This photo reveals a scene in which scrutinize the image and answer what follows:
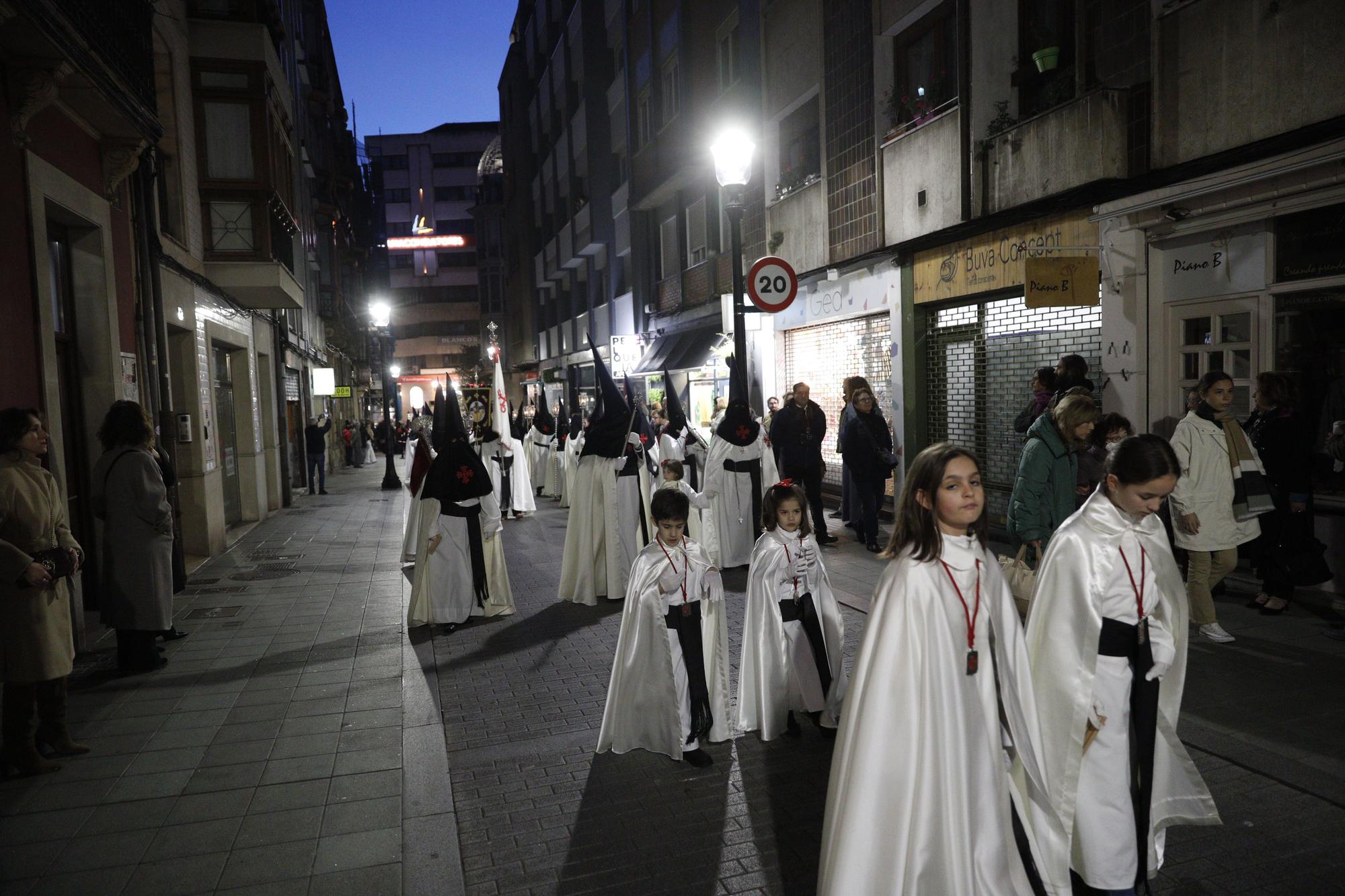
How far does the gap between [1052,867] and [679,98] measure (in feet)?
69.4

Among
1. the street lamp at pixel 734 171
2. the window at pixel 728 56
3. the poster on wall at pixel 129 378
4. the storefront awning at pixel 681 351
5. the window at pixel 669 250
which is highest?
the window at pixel 728 56

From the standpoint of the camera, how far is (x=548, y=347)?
41250 millimetres

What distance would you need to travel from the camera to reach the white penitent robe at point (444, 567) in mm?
8195

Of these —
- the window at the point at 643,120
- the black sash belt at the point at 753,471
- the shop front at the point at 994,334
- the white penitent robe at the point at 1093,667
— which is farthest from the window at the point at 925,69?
the window at the point at 643,120

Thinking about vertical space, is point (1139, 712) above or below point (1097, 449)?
below

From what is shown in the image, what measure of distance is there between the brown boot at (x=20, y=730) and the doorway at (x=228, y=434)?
405 inches

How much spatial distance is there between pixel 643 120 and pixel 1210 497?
2164 cm

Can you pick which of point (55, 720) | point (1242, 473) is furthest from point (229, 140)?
point (1242, 473)

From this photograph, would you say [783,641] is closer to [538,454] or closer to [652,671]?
[652,671]

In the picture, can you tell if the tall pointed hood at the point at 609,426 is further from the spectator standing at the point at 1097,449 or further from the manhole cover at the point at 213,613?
the spectator standing at the point at 1097,449

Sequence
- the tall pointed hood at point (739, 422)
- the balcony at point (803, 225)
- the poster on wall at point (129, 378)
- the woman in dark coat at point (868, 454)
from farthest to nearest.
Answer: the balcony at point (803, 225)
the woman in dark coat at point (868, 454)
the tall pointed hood at point (739, 422)
the poster on wall at point (129, 378)

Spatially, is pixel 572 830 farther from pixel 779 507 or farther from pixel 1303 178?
pixel 1303 178

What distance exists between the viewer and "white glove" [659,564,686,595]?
193 inches

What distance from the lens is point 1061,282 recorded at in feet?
30.5
